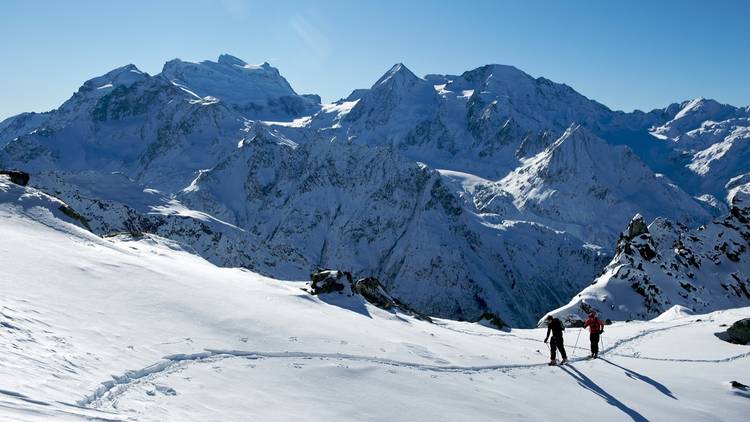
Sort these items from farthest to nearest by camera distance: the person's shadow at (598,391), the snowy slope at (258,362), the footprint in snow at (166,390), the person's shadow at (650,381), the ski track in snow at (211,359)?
1. the person's shadow at (650,381)
2. the person's shadow at (598,391)
3. the footprint in snow at (166,390)
4. the snowy slope at (258,362)
5. the ski track in snow at (211,359)

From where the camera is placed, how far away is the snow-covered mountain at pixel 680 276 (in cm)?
8594

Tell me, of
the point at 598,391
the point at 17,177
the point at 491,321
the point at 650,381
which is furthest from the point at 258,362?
the point at 17,177

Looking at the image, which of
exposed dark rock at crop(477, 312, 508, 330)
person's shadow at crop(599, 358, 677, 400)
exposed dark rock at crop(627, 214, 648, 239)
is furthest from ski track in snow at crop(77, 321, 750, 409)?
exposed dark rock at crop(627, 214, 648, 239)

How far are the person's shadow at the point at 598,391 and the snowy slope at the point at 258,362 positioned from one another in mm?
87

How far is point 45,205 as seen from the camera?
142 feet

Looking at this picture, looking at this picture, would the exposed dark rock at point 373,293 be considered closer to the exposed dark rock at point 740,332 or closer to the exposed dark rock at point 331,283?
the exposed dark rock at point 331,283

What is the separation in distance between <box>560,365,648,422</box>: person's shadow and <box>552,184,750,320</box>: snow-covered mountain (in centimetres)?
5481

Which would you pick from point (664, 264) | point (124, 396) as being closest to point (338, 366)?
point (124, 396)

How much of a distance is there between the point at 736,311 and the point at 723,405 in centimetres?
3150

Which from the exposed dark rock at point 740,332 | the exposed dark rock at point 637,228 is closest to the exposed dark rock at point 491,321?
the exposed dark rock at point 740,332

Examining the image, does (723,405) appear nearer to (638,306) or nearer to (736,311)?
(736,311)

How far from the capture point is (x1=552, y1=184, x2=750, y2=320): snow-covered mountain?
85.9 meters

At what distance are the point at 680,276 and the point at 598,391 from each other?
253ft

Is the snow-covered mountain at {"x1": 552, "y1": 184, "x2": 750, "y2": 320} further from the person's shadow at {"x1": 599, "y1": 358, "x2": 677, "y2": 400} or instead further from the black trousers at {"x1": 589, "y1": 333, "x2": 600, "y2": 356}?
the person's shadow at {"x1": 599, "y1": 358, "x2": 677, "y2": 400}
